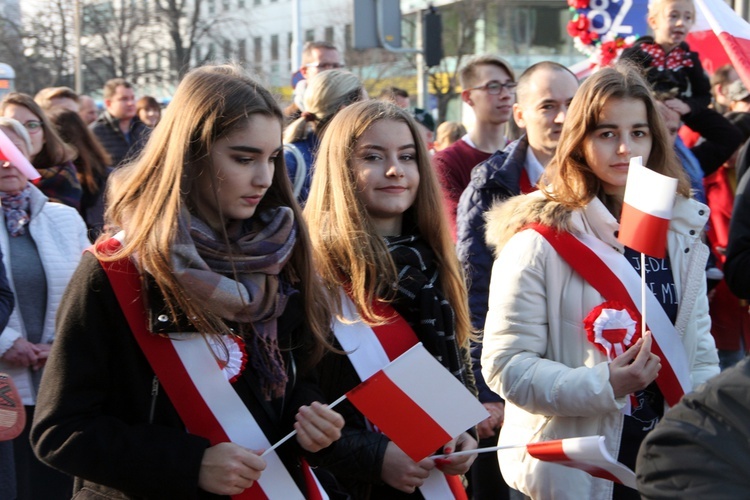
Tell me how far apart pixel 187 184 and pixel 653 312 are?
1.61 meters

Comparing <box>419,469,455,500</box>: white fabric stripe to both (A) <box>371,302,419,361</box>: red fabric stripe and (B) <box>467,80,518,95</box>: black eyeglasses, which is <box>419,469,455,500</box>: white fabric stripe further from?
(B) <box>467,80,518,95</box>: black eyeglasses

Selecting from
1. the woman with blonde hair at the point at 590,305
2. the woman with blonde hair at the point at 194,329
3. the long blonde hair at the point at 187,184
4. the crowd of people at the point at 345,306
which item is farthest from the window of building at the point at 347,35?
the woman with blonde hair at the point at 194,329

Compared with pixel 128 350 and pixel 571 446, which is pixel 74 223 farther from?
pixel 571 446

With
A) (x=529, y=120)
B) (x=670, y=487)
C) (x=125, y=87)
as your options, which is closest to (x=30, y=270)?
(x=529, y=120)

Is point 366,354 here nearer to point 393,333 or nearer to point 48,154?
point 393,333

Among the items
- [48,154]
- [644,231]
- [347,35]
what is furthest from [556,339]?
[347,35]

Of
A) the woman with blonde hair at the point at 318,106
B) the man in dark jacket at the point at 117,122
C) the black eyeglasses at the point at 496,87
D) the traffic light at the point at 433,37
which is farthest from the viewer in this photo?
the traffic light at the point at 433,37

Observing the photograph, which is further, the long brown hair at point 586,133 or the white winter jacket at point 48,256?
the white winter jacket at point 48,256

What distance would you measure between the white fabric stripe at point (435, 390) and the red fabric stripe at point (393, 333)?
0.52 metres

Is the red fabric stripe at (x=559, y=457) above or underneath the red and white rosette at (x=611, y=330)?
underneath

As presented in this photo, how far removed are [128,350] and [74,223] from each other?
2.83 meters

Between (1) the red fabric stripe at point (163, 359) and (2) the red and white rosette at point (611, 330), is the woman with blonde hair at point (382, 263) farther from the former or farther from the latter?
(1) the red fabric stripe at point (163, 359)

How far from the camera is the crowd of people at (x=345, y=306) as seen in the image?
8.60ft

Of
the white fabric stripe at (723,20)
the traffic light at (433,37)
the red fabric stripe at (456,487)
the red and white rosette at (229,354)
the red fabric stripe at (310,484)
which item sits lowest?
the red fabric stripe at (456,487)
